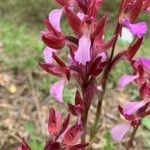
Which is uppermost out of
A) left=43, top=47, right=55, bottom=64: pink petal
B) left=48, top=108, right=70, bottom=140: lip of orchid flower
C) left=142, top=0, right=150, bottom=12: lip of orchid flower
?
left=142, top=0, right=150, bottom=12: lip of orchid flower

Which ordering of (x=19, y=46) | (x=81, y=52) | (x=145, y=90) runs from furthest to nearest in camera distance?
(x=19, y=46) < (x=145, y=90) < (x=81, y=52)

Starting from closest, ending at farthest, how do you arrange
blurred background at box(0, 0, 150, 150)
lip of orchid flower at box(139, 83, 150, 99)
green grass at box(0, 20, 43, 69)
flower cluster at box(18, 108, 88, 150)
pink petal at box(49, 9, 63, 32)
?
flower cluster at box(18, 108, 88, 150), pink petal at box(49, 9, 63, 32), lip of orchid flower at box(139, 83, 150, 99), blurred background at box(0, 0, 150, 150), green grass at box(0, 20, 43, 69)

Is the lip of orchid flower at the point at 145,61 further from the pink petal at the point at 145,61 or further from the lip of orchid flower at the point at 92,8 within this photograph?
the lip of orchid flower at the point at 92,8

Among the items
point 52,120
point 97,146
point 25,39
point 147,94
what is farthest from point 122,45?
point 52,120

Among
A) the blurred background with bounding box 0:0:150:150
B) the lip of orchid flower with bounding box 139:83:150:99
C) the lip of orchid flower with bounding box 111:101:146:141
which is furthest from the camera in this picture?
the blurred background with bounding box 0:0:150:150

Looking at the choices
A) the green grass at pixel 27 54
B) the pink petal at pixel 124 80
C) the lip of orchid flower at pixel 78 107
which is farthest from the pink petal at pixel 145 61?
the green grass at pixel 27 54

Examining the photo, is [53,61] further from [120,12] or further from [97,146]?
[97,146]

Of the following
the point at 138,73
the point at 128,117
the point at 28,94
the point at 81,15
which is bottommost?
the point at 28,94

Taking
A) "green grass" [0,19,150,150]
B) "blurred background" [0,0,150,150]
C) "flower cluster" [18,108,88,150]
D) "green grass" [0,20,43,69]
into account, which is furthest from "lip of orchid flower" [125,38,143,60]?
"green grass" [0,20,43,69]

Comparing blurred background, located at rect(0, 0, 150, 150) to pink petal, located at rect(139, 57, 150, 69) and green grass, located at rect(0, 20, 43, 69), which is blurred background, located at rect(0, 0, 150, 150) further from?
pink petal, located at rect(139, 57, 150, 69)

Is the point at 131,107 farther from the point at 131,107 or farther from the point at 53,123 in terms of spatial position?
the point at 53,123

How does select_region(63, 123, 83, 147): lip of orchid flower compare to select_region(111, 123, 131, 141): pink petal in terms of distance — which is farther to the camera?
select_region(111, 123, 131, 141): pink petal

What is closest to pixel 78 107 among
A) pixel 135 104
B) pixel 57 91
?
pixel 57 91
